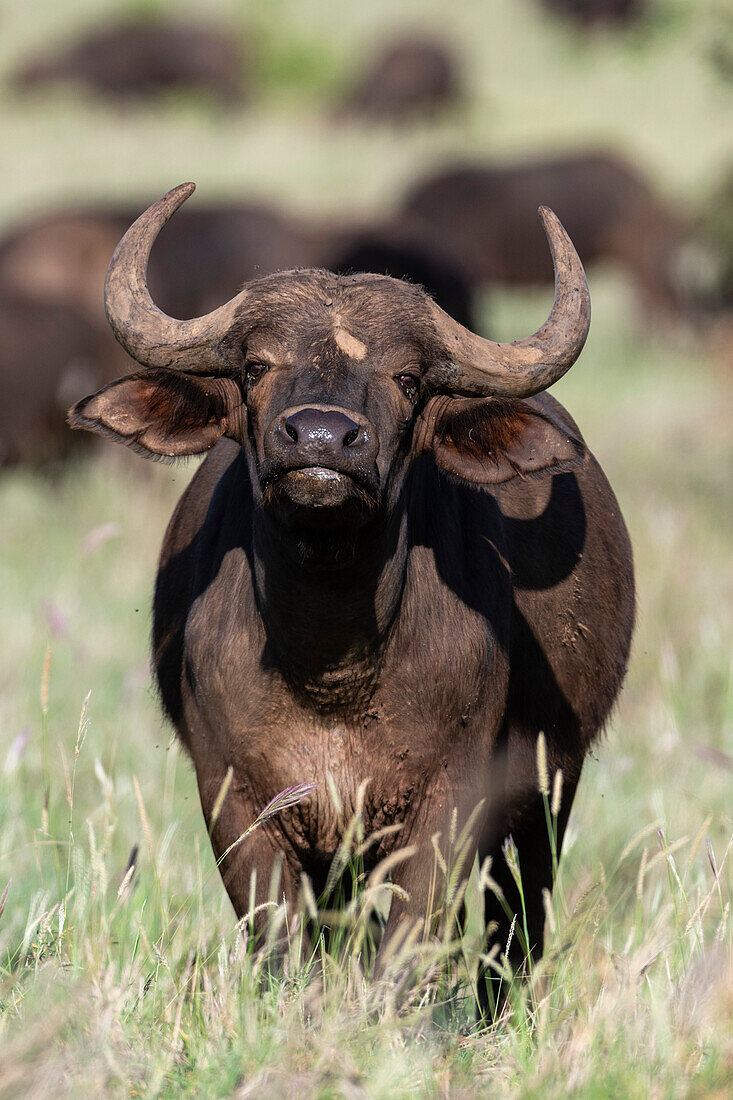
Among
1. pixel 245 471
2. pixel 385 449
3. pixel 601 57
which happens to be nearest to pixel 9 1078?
pixel 385 449

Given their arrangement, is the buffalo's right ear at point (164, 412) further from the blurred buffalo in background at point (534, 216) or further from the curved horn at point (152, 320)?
the blurred buffalo in background at point (534, 216)

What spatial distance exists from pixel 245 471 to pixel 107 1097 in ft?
6.46

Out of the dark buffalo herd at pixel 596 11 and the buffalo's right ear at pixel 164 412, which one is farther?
the dark buffalo herd at pixel 596 11

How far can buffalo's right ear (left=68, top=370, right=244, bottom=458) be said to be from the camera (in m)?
4.03

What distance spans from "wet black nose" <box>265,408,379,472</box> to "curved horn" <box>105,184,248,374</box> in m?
0.60

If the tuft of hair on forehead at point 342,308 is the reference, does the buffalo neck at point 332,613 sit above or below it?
below

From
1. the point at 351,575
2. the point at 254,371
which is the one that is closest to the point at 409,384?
the point at 254,371

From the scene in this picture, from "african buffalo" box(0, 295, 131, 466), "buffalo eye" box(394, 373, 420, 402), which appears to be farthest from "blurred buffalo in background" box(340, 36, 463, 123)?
"buffalo eye" box(394, 373, 420, 402)

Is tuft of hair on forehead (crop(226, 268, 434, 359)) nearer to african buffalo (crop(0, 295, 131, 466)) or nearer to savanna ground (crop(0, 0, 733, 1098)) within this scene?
savanna ground (crop(0, 0, 733, 1098))

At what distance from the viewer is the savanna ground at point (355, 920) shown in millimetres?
2967

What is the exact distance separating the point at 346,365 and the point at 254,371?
0.30m

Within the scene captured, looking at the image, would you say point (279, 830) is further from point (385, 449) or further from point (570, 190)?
point (570, 190)

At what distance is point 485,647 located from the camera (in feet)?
13.6

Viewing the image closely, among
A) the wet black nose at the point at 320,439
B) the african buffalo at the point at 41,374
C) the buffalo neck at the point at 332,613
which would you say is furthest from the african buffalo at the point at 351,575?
the african buffalo at the point at 41,374
